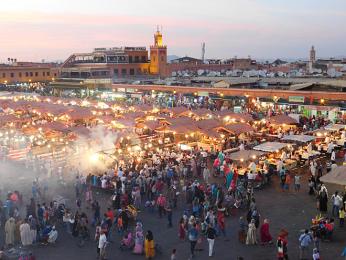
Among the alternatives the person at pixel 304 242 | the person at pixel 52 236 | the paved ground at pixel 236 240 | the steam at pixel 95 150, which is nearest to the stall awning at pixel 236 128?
the steam at pixel 95 150

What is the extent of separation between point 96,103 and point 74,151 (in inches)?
537

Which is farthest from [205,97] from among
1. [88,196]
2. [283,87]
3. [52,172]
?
[88,196]

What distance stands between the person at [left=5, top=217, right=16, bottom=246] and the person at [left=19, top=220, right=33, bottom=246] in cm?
24

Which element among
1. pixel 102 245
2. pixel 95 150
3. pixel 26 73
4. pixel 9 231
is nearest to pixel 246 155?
pixel 95 150

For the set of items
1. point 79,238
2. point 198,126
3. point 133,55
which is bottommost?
point 79,238

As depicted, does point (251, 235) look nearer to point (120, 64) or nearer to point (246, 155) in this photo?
point (246, 155)

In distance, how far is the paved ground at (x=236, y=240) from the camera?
36.9 ft

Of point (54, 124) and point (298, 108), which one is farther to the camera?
point (298, 108)

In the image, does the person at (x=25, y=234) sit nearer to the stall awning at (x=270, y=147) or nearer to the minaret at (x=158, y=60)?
the stall awning at (x=270, y=147)

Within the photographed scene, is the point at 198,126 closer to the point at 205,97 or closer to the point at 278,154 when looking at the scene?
the point at 278,154

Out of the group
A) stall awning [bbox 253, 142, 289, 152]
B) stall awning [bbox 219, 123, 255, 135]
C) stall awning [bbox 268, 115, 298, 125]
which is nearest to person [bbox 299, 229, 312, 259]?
stall awning [bbox 253, 142, 289, 152]

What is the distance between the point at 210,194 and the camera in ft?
49.5

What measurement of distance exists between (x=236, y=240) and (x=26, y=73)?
199ft

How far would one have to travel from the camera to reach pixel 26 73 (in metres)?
67.0
